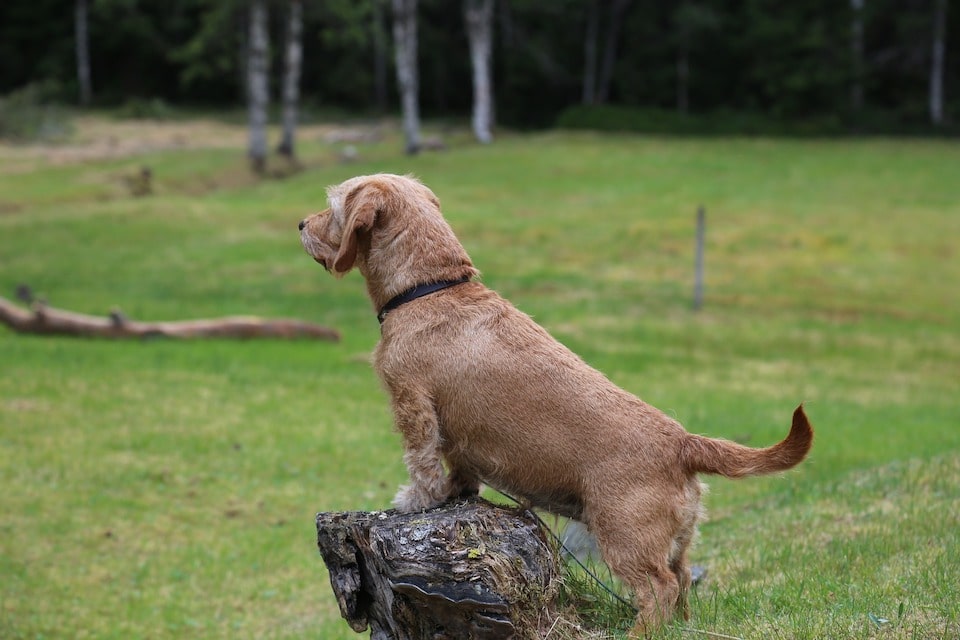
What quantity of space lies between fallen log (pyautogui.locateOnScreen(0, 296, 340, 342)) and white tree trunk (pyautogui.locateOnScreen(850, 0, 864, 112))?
41087mm

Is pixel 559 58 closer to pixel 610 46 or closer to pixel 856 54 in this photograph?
pixel 610 46

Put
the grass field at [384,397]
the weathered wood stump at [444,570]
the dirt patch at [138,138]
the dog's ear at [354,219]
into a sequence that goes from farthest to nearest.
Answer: the dirt patch at [138,138], the grass field at [384,397], the dog's ear at [354,219], the weathered wood stump at [444,570]

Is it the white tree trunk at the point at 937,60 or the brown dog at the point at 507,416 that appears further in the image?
the white tree trunk at the point at 937,60

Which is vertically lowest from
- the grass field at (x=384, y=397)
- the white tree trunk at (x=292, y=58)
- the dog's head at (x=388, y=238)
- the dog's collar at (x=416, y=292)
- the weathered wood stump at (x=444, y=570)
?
the grass field at (x=384, y=397)

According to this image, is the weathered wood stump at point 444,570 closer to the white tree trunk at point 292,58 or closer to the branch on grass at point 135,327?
the branch on grass at point 135,327

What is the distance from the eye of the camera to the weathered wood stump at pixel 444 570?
4.61m

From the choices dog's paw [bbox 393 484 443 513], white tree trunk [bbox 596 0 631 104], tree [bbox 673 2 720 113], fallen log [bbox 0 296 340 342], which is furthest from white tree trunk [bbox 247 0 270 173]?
dog's paw [bbox 393 484 443 513]

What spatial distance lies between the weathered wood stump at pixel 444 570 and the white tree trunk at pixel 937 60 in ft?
167

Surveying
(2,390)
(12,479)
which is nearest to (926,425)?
(12,479)

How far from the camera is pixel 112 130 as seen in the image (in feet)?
158

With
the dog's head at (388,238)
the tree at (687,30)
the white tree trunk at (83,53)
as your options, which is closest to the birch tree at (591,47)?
the tree at (687,30)

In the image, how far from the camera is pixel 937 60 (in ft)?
163

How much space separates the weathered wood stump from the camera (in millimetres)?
4605

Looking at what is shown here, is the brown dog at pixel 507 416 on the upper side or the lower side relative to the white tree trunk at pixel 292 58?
lower
